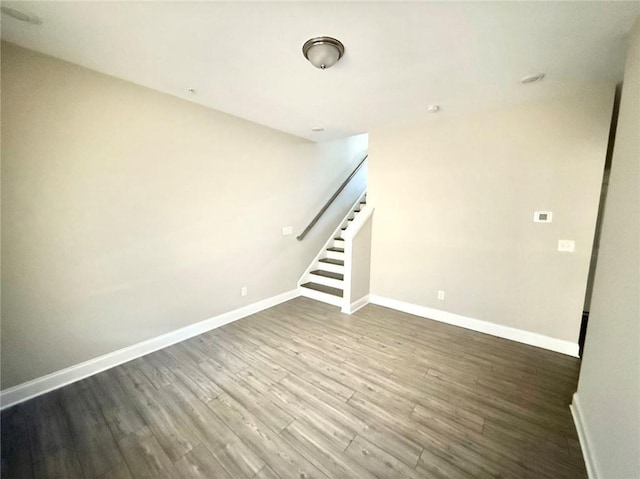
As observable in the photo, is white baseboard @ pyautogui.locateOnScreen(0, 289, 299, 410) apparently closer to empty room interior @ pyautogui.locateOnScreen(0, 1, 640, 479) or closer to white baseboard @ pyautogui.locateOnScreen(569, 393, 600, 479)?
empty room interior @ pyautogui.locateOnScreen(0, 1, 640, 479)

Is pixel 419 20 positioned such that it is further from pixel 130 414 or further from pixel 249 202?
pixel 130 414

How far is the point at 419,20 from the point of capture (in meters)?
1.38

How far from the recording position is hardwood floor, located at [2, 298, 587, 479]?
1364 mm

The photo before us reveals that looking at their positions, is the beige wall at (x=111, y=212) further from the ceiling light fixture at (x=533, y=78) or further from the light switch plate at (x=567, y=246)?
the light switch plate at (x=567, y=246)

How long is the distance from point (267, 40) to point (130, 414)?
2776 millimetres

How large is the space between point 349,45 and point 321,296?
3158 millimetres

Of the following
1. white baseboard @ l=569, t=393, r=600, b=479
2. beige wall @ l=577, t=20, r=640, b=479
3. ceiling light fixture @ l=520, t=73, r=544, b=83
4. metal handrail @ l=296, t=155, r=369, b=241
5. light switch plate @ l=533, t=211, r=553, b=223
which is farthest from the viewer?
metal handrail @ l=296, t=155, r=369, b=241

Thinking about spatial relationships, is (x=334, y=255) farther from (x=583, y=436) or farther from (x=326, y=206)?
(x=583, y=436)

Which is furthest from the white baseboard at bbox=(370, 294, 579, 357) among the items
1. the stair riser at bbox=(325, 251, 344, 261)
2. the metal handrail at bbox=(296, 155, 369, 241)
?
the metal handrail at bbox=(296, 155, 369, 241)

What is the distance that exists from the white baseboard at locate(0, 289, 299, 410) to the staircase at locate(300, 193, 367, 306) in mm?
1137

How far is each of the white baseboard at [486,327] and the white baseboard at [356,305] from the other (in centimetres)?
15

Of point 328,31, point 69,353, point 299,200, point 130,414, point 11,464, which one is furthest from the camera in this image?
point 299,200

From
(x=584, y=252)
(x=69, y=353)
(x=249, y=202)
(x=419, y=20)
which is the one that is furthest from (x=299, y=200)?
(x=584, y=252)

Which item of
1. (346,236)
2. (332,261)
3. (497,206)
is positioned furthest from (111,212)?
(497,206)
